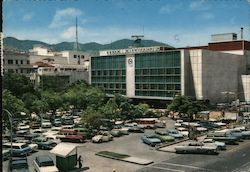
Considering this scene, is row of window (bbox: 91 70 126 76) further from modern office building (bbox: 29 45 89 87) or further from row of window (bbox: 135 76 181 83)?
modern office building (bbox: 29 45 89 87)

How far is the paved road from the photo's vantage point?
36031mm

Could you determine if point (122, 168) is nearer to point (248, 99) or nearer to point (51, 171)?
point (51, 171)

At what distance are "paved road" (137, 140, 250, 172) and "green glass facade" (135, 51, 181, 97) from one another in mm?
48728

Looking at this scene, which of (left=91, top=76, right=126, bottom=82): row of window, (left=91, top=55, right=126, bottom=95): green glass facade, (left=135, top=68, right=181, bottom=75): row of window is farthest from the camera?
(left=91, top=76, right=126, bottom=82): row of window

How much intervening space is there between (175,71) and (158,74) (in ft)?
16.9

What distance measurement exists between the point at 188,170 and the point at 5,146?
23.6 meters

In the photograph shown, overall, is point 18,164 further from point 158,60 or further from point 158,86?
point 158,60

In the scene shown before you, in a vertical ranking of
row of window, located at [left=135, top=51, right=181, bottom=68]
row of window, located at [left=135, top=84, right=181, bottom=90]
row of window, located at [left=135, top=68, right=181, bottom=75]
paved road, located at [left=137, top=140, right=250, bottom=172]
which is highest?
row of window, located at [left=135, top=51, right=181, bottom=68]

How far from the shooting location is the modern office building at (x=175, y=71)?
90625mm

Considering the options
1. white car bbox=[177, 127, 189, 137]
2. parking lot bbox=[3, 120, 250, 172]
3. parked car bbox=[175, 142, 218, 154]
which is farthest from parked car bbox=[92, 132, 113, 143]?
parked car bbox=[175, 142, 218, 154]

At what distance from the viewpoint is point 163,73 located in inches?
3681

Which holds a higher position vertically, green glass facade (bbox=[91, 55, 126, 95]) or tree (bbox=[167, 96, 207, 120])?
green glass facade (bbox=[91, 55, 126, 95])

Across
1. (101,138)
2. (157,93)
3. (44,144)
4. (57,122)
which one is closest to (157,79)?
(157,93)

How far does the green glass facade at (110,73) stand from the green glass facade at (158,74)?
5.71 m
